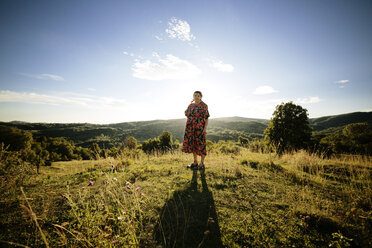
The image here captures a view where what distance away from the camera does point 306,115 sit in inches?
614

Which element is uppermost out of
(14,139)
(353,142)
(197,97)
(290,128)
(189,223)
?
(197,97)

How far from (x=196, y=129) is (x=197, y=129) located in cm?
4

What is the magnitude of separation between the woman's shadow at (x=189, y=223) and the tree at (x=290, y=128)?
15340 millimetres

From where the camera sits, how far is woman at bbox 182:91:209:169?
190 inches

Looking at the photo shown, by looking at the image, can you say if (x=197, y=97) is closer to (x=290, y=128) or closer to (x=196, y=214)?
(x=196, y=214)

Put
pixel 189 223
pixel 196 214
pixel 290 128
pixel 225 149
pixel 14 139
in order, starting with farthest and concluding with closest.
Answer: pixel 14 139
pixel 290 128
pixel 225 149
pixel 196 214
pixel 189 223

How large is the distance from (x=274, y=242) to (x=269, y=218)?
19.2 inches

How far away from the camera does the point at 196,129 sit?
A: 16.1ft

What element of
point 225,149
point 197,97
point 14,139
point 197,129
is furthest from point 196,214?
point 14,139

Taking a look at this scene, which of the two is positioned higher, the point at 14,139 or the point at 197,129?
the point at 197,129

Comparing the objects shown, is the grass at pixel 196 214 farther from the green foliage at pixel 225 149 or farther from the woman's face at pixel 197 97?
the green foliage at pixel 225 149

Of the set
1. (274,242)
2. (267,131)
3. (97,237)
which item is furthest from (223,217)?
(267,131)

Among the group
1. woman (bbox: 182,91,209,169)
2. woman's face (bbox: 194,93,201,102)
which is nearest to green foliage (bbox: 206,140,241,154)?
woman (bbox: 182,91,209,169)

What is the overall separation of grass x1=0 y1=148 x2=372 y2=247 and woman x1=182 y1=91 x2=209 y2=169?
1.03m
